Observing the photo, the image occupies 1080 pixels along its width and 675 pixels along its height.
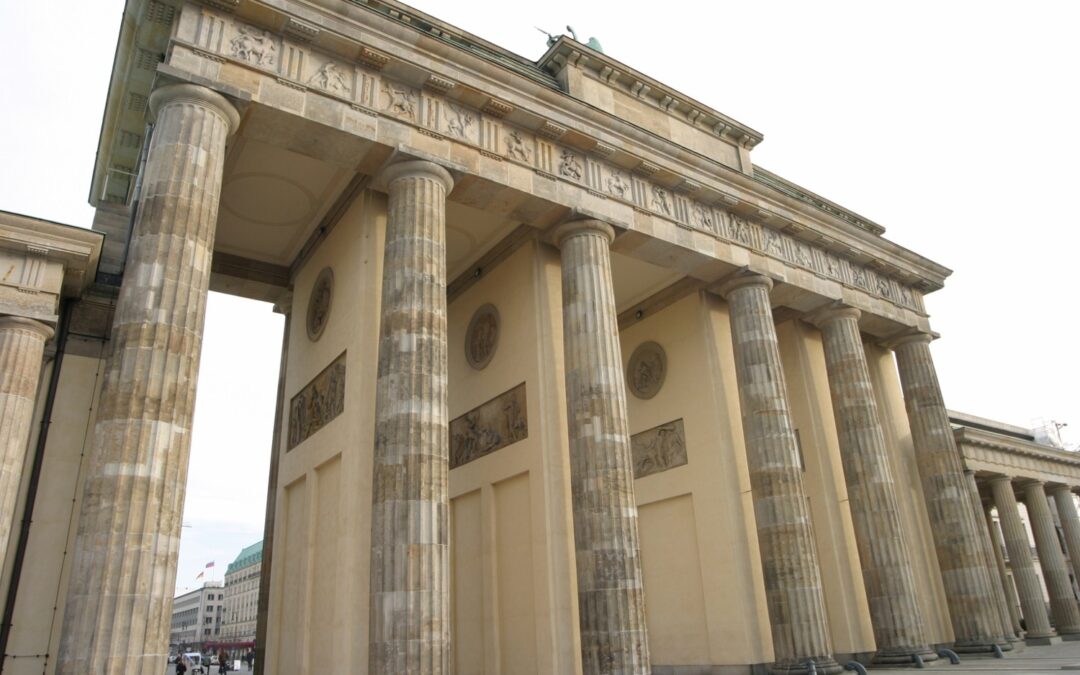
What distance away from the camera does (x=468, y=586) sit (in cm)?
1554

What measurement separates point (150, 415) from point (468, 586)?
8.71m

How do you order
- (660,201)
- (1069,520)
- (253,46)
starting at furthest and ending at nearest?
(1069,520) → (660,201) → (253,46)

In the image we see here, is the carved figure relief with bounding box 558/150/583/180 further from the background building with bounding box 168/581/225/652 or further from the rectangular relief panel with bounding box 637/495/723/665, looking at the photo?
the background building with bounding box 168/581/225/652

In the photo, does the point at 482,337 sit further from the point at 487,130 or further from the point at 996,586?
the point at 996,586

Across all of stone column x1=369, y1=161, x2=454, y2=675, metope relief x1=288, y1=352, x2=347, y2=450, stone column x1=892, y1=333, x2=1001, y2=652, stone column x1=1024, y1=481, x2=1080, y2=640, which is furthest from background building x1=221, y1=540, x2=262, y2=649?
stone column x1=369, y1=161, x2=454, y2=675

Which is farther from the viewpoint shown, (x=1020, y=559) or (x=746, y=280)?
(x=1020, y=559)

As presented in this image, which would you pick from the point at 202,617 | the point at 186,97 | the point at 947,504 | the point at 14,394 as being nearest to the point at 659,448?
the point at 947,504

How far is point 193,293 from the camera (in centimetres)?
960

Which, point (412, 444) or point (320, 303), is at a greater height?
point (320, 303)

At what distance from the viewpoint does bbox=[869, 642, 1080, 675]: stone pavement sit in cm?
1327

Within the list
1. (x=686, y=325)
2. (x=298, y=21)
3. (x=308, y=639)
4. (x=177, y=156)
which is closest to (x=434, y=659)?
Answer: (x=308, y=639)

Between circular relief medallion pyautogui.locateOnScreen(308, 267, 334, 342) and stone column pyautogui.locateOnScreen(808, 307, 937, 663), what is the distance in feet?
42.4

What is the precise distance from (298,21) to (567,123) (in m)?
5.38

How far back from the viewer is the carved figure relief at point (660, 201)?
16.1 meters
